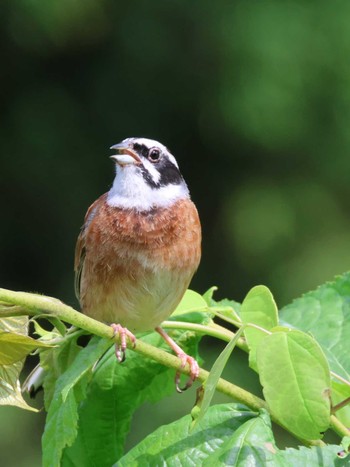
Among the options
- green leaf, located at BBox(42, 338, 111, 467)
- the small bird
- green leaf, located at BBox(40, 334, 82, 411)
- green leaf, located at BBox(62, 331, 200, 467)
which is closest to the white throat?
the small bird

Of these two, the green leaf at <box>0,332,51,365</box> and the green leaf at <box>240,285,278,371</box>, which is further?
the green leaf at <box>240,285,278,371</box>

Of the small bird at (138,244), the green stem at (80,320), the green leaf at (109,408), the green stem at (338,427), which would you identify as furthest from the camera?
the small bird at (138,244)

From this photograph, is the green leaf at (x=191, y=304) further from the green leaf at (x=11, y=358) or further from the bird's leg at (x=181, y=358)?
the green leaf at (x=11, y=358)

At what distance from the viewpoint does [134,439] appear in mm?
6184

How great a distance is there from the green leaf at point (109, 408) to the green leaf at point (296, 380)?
1.79 ft

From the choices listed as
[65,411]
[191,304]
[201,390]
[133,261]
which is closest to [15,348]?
[65,411]

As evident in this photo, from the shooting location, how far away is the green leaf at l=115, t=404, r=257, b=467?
1413mm

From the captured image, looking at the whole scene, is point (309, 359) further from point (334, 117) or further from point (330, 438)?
point (334, 117)

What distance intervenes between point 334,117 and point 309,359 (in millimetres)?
6201

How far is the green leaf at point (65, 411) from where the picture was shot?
146 centimetres

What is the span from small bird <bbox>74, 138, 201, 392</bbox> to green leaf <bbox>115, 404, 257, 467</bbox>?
2.33 ft

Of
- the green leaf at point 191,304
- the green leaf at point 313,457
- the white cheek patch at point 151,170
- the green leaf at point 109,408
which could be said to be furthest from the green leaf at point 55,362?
the white cheek patch at point 151,170

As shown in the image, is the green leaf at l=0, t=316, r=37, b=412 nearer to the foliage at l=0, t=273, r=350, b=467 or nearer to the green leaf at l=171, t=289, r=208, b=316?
the foliage at l=0, t=273, r=350, b=467

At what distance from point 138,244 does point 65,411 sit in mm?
934
